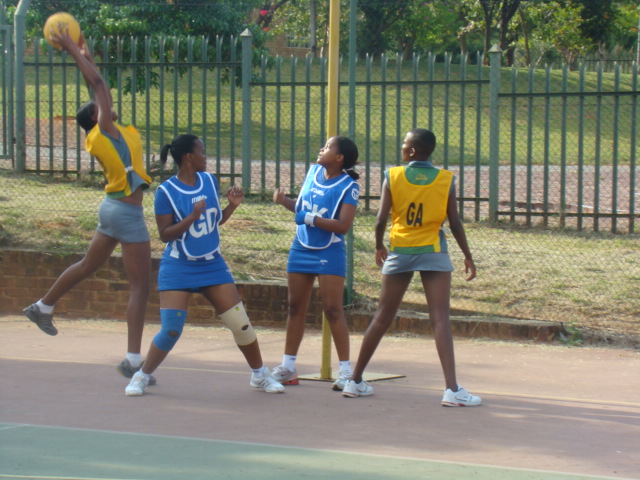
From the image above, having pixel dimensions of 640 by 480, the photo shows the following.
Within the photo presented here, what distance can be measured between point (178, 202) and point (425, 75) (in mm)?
7466

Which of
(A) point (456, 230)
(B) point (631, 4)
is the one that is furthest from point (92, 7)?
(B) point (631, 4)

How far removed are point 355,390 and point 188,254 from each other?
4.26 ft

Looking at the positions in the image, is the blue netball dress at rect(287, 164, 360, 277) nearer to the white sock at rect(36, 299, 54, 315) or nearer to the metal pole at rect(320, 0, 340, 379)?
the metal pole at rect(320, 0, 340, 379)

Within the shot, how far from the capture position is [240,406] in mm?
5484

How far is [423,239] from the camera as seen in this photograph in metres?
5.52

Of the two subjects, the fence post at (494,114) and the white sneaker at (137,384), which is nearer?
the white sneaker at (137,384)

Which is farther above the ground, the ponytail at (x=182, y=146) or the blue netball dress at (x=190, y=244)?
the ponytail at (x=182, y=146)

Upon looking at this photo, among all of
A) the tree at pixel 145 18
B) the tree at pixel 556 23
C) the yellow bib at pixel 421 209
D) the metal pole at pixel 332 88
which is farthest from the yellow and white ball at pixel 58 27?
the tree at pixel 556 23

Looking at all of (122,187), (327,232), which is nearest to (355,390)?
(327,232)

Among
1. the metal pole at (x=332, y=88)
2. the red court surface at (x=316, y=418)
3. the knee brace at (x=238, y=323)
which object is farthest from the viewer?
the metal pole at (x=332, y=88)

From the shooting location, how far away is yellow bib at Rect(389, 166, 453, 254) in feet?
18.1

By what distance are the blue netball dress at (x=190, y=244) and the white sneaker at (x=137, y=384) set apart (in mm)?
551

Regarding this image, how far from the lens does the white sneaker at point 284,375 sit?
602 cm

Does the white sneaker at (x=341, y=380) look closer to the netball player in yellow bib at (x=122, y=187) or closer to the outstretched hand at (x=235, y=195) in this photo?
the netball player in yellow bib at (x=122, y=187)
